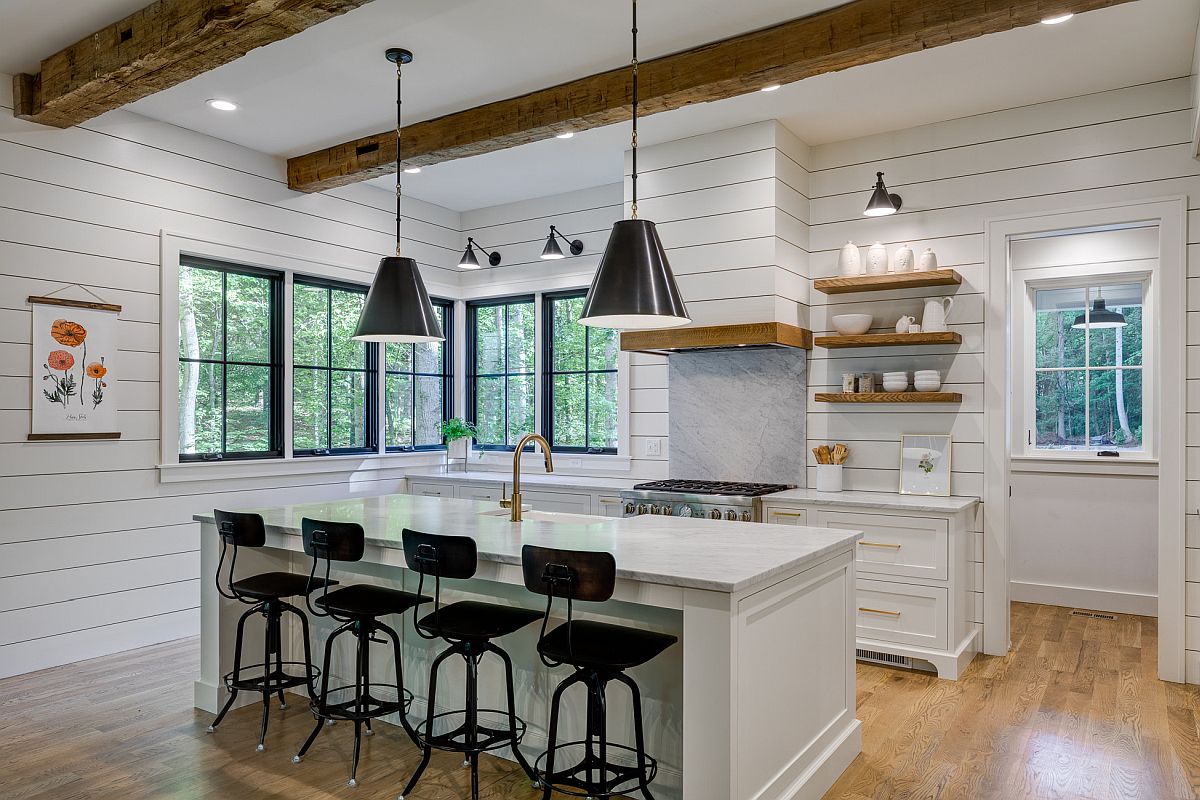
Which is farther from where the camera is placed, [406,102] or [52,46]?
[406,102]

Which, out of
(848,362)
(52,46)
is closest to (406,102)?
(52,46)

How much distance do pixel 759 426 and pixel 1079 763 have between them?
239cm

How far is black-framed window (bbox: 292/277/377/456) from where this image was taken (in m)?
5.46

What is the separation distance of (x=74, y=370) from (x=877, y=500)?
418 cm

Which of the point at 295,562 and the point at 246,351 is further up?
the point at 246,351

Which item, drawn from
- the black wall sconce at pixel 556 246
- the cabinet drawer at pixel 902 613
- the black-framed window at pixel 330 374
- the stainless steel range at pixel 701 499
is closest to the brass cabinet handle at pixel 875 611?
the cabinet drawer at pixel 902 613

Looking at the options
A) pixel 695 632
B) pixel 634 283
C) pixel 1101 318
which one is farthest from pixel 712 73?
pixel 1101 318

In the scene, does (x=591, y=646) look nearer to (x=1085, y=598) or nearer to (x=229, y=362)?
(x=229, y=362)

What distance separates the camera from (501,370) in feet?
21.4

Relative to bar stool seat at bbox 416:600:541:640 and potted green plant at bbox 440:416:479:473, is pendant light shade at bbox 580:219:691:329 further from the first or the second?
potted green plant at bbox 440:416:479:473

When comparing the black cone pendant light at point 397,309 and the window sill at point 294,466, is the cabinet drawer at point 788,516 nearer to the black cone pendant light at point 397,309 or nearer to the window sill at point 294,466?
the black cone pendant light at point 397,309

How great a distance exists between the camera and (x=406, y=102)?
14.4 ft

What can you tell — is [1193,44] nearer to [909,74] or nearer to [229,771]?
[909,74]

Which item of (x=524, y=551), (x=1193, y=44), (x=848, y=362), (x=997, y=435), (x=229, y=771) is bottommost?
(x=229, y=771)
